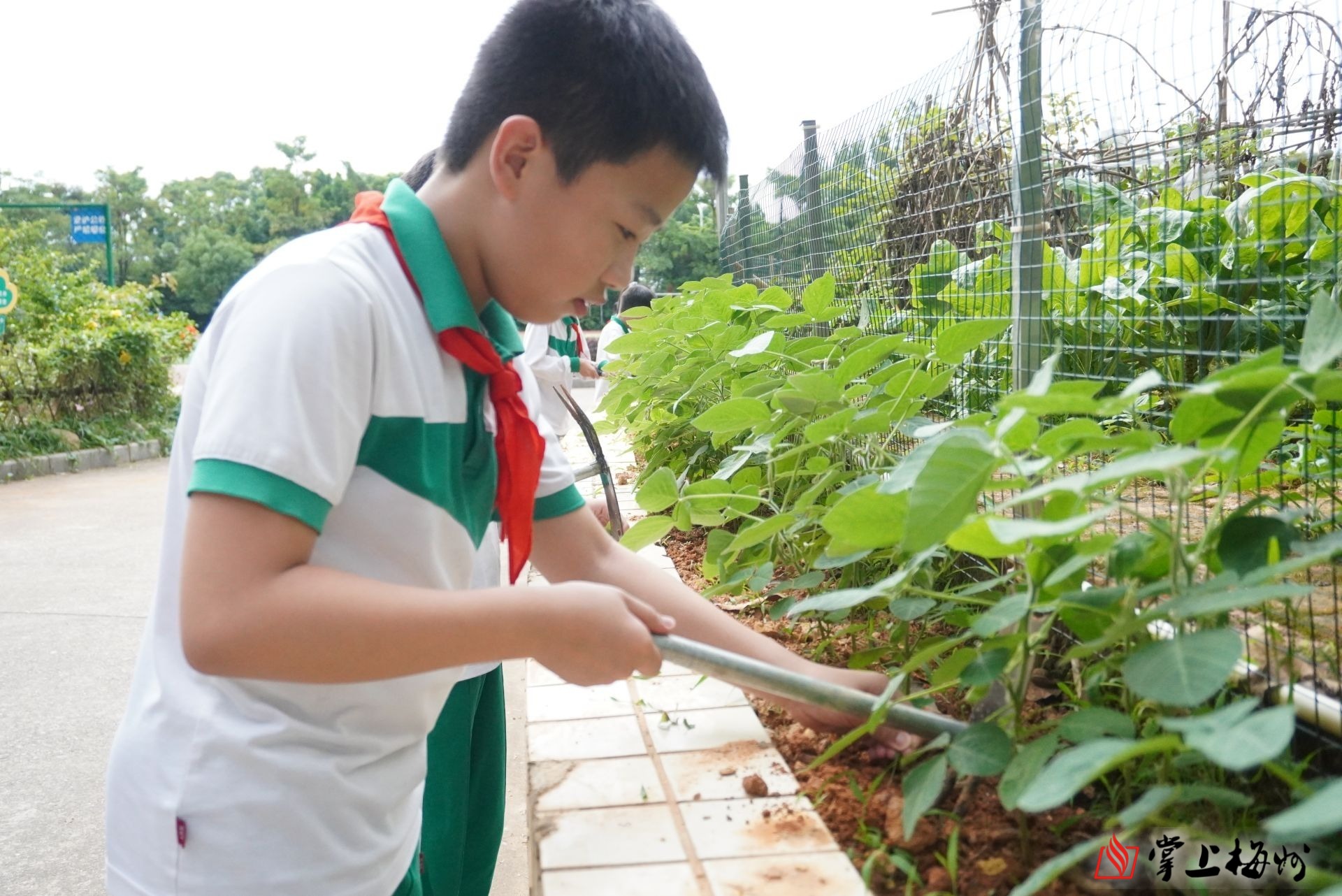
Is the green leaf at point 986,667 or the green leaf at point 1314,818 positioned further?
the green leaf at point 986,667

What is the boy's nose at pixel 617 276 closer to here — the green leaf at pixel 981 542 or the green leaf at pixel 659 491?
the green leaf at pixel 981 542

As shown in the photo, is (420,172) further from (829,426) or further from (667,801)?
(667,801)

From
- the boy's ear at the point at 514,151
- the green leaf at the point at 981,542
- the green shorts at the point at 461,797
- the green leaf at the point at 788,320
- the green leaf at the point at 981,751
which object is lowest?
the green shorts at the point at 461,797

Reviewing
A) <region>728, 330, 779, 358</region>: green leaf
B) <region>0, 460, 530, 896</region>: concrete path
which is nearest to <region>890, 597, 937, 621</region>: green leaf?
<region>728, 330, 779, 358</region>: green leaf

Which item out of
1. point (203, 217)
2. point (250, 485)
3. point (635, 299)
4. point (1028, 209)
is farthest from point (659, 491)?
point (203, 217)

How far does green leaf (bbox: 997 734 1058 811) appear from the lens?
961 mm

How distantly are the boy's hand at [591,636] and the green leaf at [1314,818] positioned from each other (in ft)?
1.76

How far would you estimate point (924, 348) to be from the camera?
181 cm

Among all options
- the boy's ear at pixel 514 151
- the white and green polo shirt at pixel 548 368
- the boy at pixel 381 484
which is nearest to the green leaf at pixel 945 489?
the boy at pixel 381 484

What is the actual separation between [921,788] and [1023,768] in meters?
0.11

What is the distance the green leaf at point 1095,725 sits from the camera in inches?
38.1

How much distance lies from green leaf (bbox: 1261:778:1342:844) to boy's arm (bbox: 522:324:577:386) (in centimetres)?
423

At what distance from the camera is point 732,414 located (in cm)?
179

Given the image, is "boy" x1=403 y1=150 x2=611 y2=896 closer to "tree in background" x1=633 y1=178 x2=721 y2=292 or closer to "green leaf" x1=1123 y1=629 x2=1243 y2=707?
"green leaf" x1=1123 y1=629 x2=1243 y2=707
